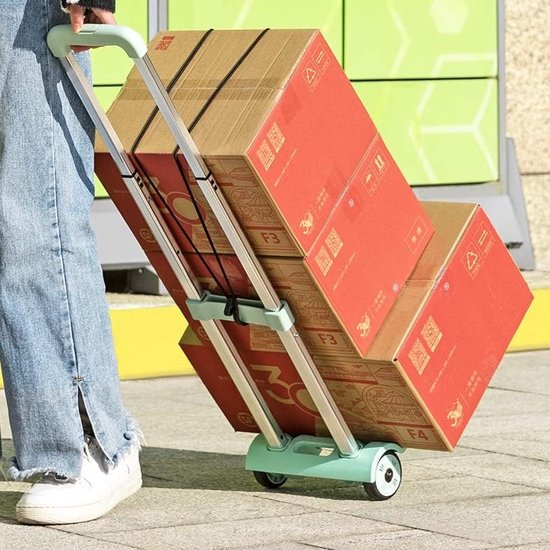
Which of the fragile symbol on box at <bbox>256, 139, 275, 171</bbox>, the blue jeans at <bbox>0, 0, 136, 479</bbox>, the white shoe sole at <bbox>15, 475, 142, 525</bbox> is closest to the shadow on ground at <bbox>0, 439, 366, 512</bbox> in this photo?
the white shoe sole at <bbox>15, 475, 142, 525</bbox>

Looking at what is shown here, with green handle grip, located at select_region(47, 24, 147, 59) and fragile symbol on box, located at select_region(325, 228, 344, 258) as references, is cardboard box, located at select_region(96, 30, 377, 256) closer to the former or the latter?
fragile symbol on box, located at select_region(325, 228, 344, 258)

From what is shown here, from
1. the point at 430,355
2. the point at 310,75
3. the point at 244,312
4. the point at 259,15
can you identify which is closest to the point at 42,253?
the point at 244,312

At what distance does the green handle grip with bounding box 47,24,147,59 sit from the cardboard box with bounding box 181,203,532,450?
2.58 ft

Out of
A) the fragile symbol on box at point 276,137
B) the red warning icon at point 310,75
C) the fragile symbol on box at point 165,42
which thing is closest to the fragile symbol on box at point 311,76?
the red warning icon at point 310,75

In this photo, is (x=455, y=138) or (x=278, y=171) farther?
(x=455, y=138)

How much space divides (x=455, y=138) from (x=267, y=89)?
13.0 feet

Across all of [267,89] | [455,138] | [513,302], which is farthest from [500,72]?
[267,89]

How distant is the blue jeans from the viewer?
3.62m

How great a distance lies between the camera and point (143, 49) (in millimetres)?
3473

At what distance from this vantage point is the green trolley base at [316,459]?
385 cm

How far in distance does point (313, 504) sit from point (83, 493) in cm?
57

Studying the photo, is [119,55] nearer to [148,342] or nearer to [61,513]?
[148,342]

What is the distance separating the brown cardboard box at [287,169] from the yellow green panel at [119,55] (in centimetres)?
263

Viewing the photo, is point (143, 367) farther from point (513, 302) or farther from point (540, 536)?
point (540, 536)
